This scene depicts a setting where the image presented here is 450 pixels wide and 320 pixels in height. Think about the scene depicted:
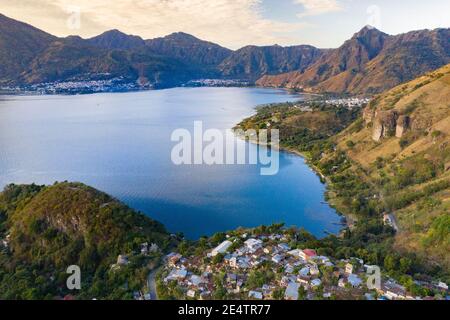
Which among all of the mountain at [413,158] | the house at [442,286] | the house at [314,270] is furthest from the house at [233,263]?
the mountain at [413,158]

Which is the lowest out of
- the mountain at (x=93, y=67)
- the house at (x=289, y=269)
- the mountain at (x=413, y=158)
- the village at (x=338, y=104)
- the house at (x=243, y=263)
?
the house at (x=243, y=263)

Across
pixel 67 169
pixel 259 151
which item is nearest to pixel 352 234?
pixel 259 151

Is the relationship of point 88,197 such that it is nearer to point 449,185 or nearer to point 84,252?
point 84,252

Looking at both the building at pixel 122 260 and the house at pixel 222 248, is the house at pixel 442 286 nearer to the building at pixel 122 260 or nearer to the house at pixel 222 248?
the house at pixel 222 248

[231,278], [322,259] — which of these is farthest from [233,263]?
[322,259]

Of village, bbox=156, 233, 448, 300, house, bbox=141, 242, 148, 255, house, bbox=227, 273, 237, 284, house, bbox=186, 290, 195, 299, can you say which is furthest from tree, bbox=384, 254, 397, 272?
house, bbox=141, 242, 148, 255

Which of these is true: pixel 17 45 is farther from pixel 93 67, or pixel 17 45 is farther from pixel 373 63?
pixel 373 63

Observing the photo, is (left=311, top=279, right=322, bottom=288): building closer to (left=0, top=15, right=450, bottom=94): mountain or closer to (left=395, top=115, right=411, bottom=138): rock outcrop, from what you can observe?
(left=395, top=115, right=411, bottom=138): rock outcrop
